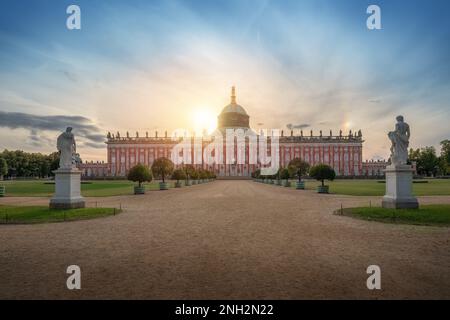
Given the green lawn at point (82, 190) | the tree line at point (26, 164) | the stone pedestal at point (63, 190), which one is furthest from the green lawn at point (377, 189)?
the tree line at point (26, 164)

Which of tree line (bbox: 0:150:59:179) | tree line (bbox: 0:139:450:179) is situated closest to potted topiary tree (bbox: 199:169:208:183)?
tree line (bbox: 0:139:450:179)

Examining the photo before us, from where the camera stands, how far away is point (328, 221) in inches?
471

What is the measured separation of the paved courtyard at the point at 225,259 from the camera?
5016 mm

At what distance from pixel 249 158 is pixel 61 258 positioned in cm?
10298

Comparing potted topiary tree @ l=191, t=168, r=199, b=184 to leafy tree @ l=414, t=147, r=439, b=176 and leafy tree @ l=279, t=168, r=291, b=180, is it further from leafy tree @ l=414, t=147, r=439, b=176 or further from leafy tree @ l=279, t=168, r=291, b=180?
leafy tree @ l=414, t=147, r=439, b=176

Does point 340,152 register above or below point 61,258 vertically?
above

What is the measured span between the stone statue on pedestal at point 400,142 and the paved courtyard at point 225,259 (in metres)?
4.45

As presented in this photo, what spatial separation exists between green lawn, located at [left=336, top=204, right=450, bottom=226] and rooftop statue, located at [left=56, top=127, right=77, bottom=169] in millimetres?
12951

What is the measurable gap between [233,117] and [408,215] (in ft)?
350

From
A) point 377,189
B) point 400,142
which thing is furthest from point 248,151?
point 400,142

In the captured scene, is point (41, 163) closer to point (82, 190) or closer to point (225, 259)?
point (82, 190)
